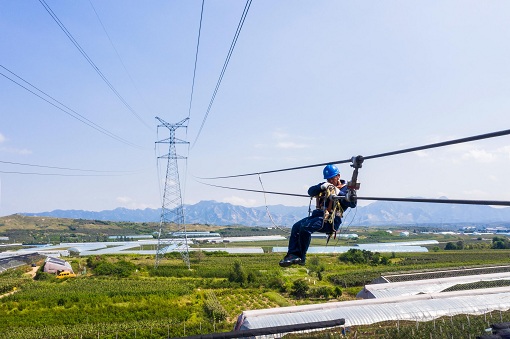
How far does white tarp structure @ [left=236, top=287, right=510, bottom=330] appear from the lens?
47.2 feet

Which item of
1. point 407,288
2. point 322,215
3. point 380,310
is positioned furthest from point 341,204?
point 407,288

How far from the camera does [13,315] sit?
2261 cm

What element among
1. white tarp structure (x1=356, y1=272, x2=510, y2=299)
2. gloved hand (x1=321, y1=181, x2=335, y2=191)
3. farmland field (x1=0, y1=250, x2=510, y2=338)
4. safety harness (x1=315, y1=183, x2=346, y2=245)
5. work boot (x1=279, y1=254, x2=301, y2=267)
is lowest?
farmland field (x1=0, y1=250, x2=510, y2=338)

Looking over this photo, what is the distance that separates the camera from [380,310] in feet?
49.1

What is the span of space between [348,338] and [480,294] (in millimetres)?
8007

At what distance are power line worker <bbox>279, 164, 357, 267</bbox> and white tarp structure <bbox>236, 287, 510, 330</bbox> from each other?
10145 mm

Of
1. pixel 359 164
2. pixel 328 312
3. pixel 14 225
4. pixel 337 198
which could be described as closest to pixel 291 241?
pixel 337 198

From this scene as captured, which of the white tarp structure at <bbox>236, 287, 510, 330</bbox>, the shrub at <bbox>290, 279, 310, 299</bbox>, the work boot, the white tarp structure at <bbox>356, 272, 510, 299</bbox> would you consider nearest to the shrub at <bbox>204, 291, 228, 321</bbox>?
the white tarp structure at <bbox>236, 287, 510, 330</bbox>

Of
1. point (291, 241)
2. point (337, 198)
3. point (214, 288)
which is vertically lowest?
point (214, 288)

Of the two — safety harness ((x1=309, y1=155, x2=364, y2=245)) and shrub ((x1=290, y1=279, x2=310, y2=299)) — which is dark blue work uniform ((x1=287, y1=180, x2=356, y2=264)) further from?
shrub ((x1=290, y1=279, x2=310, y2=299))

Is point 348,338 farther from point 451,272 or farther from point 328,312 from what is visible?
point 451,272

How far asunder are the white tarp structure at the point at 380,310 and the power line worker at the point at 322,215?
33.3 feet

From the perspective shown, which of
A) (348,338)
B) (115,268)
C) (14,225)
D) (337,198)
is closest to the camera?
(337,198)

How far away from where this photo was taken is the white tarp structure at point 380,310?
14.4m
